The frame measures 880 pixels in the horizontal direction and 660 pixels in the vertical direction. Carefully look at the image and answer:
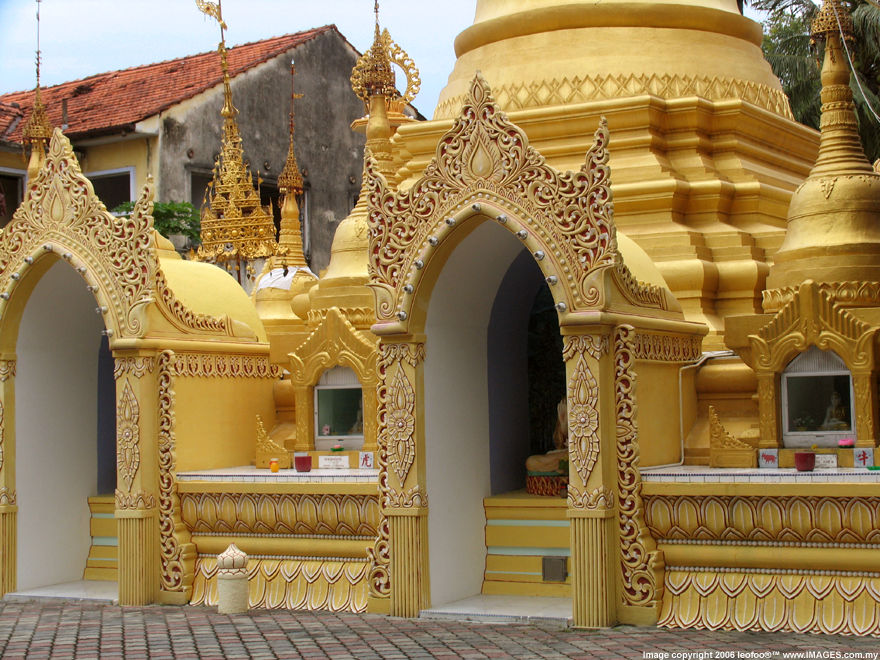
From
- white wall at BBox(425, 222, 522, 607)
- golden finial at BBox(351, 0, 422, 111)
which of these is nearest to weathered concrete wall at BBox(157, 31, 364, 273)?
golden finial at BBox(351, 0, 422, 111)

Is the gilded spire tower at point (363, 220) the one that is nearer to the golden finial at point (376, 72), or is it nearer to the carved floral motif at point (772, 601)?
the golden finial at point (376, 72)

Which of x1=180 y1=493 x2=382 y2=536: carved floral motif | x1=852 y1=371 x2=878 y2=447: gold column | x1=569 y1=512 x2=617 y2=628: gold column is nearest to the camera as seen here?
x1=569 y1=512 x2=617 y2=628: gold column

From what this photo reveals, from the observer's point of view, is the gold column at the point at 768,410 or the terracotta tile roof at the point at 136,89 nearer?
the gold column at the point at 768,410

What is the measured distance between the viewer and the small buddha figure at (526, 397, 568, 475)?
36.5 ft

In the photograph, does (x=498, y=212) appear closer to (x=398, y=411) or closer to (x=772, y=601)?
(x=398, y=411)

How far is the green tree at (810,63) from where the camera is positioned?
26.7 metres

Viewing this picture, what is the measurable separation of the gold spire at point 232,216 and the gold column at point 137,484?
682 centimetres

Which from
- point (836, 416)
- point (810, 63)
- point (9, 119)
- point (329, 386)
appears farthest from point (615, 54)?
point (9, 119)

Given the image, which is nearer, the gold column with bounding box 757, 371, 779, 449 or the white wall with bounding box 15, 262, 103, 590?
the gold column with bounding box 757, 371, 779, 449

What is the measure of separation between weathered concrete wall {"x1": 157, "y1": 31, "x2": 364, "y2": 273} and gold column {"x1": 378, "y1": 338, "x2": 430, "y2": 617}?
55.2ft

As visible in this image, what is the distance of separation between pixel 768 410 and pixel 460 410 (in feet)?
8.05

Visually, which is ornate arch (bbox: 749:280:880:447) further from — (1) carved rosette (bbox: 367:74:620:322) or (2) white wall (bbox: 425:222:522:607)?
(2) white wall (bbox: 425:222:522:607)

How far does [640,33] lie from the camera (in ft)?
45.2

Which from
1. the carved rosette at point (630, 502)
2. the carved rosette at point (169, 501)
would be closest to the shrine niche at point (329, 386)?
the carved rosette at point (169, 501)
